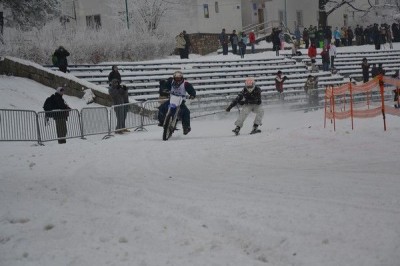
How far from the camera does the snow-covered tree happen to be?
32875mm

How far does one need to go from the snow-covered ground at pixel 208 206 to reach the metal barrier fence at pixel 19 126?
426 cm

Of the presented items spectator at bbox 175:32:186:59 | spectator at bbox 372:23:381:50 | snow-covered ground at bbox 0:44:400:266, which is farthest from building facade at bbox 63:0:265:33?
snow-covered ground at bbox 0:44:400:266

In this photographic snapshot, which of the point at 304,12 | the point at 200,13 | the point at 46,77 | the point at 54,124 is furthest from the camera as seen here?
the point at 304,12

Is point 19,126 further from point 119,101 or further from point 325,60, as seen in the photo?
point 325,60

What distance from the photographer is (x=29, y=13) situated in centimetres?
3356

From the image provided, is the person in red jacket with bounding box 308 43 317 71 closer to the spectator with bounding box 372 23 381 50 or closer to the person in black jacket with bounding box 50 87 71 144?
the spectator with bounding box 372 23 381 50

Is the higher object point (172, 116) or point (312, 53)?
point (312, 53)

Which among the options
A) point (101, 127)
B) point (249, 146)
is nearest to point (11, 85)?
point (101, 127)

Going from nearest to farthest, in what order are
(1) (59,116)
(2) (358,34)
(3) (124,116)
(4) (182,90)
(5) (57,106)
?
(4) (182,90) < (1) (59,116) < (5) (57,106) < (3) (124,116) < (2) (358,34)

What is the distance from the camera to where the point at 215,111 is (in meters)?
23.4

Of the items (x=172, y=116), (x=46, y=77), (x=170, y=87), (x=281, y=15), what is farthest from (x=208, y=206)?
(x=281, y=15)

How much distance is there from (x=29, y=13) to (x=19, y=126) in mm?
20378

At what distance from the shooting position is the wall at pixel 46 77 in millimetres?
22375

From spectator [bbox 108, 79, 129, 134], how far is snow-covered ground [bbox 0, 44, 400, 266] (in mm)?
6883
